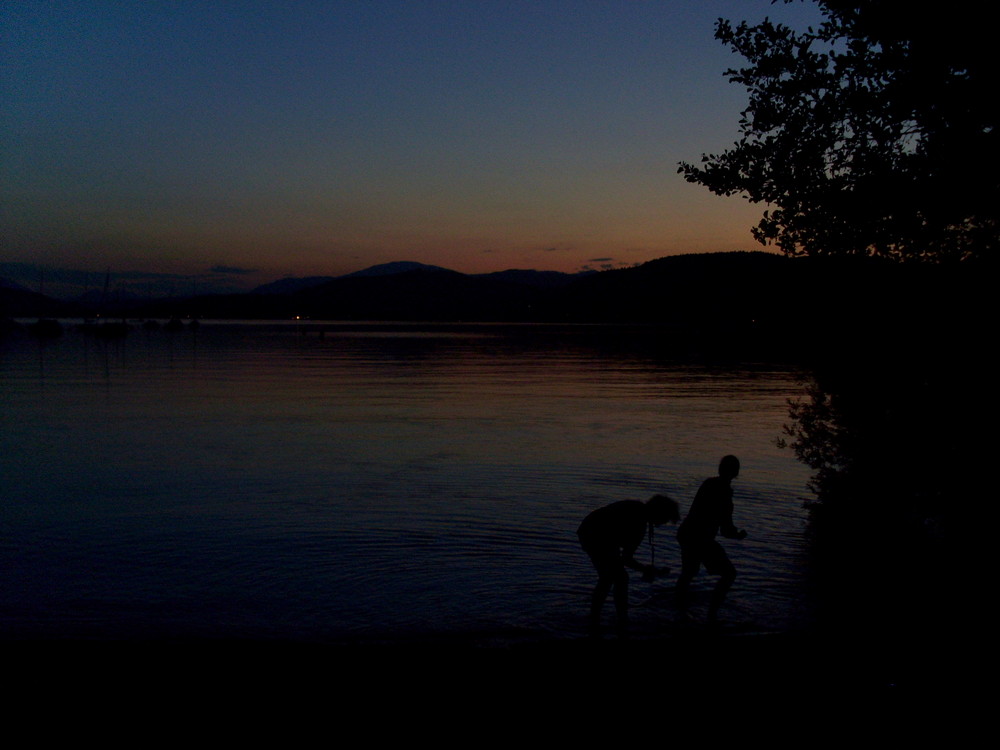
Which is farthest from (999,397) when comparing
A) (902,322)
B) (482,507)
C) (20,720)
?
(20,720)

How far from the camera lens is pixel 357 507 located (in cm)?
1488

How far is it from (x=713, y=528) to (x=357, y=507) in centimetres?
735

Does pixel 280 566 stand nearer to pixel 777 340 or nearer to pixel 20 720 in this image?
pixel 20 720

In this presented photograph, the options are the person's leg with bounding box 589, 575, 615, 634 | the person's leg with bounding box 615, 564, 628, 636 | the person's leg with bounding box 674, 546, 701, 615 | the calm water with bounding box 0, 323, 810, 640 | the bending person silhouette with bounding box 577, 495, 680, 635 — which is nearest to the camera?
the bending person silhouette with bounding box 577, 495, 680, 635

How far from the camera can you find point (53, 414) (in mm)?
27812

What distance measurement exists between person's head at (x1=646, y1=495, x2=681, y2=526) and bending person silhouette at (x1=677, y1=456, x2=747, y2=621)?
121cm

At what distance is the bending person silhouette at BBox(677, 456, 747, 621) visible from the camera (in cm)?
897

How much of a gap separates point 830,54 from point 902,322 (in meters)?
3.39

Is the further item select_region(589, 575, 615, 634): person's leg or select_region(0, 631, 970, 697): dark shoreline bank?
select_region(589, 575, 615, 634): person's leg

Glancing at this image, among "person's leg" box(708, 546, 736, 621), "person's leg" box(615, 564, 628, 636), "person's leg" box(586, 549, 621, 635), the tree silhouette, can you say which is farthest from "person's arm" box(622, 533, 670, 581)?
the tree silhouette

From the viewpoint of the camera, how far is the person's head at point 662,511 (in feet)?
25.2

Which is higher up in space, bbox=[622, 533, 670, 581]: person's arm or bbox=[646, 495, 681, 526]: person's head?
bbox=[646, 495, 681, 526]: person's head

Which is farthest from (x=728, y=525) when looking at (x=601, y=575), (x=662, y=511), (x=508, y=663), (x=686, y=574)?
(x=508, y=663)

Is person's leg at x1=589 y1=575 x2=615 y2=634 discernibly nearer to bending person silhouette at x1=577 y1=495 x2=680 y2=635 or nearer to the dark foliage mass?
bending person silhouette at x1=577 y1=495 x2=680 y2=635
